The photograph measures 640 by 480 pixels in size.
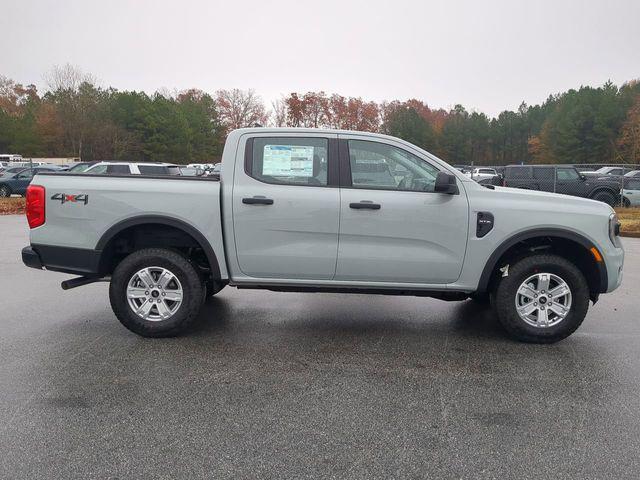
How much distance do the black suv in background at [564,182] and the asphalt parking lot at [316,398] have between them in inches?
583

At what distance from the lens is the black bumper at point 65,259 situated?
195 inches

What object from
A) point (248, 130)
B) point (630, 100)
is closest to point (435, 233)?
point (248, 130)

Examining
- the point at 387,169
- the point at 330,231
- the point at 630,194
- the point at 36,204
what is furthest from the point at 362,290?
the point at 630,194

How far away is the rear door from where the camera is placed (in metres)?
4.82

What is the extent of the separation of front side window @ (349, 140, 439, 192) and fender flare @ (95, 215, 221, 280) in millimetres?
1485

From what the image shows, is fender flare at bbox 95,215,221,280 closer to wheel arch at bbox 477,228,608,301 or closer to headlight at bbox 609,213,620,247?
wheel arch at bbox 477,228,608,301

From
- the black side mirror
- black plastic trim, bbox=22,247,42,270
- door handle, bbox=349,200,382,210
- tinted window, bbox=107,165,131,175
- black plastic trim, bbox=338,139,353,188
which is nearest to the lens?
the black side mirror

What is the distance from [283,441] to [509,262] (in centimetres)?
297

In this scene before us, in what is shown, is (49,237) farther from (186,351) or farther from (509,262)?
(509,262)

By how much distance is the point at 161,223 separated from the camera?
490 cm

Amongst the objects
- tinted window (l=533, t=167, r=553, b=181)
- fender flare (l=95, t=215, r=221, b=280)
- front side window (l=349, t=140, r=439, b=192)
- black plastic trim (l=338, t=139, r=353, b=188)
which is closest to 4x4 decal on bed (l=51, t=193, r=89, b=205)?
fender flare (l=95, t=215, r=221, b=280)

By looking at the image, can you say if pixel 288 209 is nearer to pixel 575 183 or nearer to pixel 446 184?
pixel 446 184

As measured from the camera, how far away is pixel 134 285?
4984 mm

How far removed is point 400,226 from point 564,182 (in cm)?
1726
